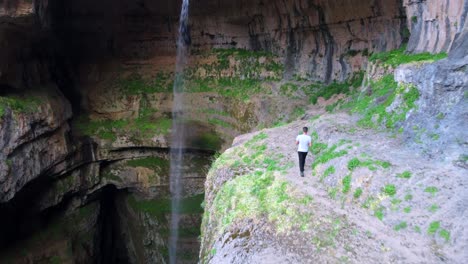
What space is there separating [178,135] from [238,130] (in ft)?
11.5

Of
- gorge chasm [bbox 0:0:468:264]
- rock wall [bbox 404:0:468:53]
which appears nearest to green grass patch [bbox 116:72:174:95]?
gorge chasm [bbox 0:0:468:264]

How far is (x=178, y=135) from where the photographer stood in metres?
22.0

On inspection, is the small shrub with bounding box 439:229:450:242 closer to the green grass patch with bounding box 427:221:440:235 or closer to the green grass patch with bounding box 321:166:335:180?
the green grass patch with bounding box 427:221:440:235

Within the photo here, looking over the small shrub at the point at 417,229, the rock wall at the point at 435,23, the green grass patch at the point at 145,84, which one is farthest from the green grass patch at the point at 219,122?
the small shrub at the point at 417,229

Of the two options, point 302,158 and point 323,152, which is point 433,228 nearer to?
point 302,158

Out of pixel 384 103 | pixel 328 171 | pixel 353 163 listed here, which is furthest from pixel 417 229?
pixel 384 103

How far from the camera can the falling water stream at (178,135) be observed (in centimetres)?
2155

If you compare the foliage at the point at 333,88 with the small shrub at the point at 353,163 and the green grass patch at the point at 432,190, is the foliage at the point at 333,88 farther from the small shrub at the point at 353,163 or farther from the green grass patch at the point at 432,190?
the green grass patch at the point at 432,190

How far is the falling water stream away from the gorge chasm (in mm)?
276

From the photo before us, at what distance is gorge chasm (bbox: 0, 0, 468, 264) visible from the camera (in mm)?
6863

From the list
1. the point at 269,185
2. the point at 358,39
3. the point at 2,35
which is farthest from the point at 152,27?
the point at 269,185

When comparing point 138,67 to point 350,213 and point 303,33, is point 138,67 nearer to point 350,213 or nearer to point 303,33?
point 303,33

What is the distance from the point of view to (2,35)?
15.3 meters

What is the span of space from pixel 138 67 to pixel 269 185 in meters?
17.4
